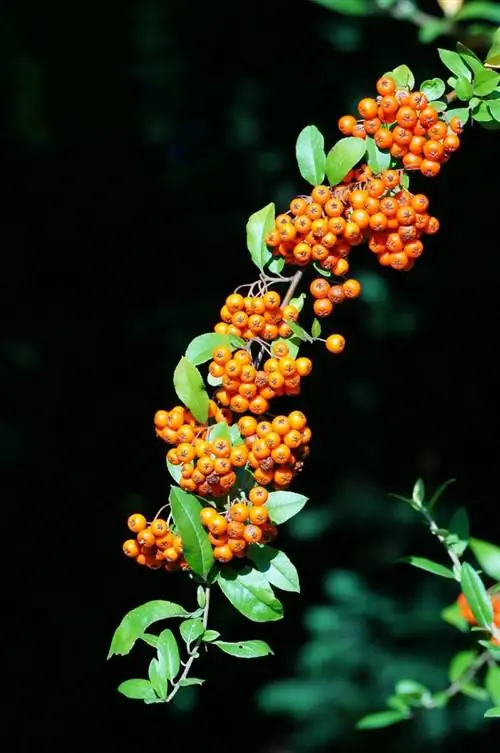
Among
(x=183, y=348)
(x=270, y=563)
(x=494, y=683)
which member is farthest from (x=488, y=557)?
(x=183, y=348)

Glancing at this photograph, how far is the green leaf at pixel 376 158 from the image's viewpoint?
143 cm

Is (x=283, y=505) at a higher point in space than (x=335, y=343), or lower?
lower

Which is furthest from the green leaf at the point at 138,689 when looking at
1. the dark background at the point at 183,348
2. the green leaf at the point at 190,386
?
the dark background at the point at 183,348

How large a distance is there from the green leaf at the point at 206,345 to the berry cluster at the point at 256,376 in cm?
3

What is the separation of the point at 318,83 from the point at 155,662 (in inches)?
101

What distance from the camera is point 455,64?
1.47 m

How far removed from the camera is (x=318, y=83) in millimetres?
3520

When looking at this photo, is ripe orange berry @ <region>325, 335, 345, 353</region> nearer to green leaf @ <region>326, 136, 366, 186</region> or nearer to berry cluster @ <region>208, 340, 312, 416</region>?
berry cluster @ <region>208, 340, 312, 416</region>

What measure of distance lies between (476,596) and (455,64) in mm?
837

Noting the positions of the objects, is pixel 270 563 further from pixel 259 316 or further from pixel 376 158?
pixel 376 158

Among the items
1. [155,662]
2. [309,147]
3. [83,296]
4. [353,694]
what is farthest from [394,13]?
[353,694]

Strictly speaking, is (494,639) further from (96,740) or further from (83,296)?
(96,740)

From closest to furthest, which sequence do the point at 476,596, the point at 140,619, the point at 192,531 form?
1. the point at 192,531
2. the point at 140,619
3. the point at 476,596

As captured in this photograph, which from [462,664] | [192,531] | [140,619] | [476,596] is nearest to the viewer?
[192,531]
